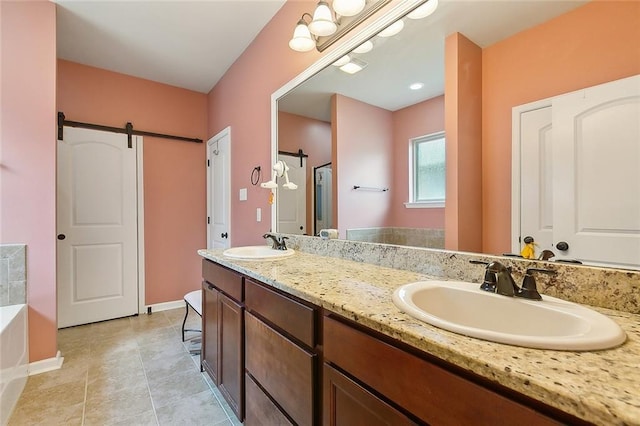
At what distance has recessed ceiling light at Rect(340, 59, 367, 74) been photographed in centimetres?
158

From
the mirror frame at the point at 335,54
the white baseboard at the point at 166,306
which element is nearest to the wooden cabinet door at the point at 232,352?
the mirror frame at the point at 335,54

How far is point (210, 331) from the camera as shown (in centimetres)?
182

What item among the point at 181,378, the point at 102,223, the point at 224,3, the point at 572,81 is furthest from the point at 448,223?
the point at 102,223

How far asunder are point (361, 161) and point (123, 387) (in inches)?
82.4

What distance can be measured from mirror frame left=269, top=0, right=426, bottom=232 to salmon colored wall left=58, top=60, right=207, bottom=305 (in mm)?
1765

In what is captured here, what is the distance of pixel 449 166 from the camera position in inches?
46.9

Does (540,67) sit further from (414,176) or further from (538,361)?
(538,361)

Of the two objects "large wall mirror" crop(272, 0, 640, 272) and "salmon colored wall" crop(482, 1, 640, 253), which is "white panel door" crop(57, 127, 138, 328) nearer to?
"large wall mirror" crop(272, 0, 640, 272)

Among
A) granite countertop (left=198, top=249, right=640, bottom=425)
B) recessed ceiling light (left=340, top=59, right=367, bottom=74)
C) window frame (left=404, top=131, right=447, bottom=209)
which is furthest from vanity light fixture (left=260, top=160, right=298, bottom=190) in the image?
granite countertop (left=198, top=249, right=640, bottom=425)

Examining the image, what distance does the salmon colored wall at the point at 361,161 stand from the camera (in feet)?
4.68

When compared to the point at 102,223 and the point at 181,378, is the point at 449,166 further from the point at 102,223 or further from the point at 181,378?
the point at 102,223

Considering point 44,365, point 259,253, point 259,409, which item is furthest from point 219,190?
point 259,409

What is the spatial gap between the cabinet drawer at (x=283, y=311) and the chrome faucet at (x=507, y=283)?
1.83ft

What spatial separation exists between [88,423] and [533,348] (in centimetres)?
213
